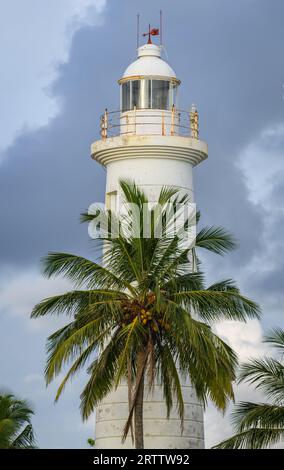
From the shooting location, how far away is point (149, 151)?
67.3 metres

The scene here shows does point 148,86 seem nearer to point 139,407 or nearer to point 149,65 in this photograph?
point 149,65

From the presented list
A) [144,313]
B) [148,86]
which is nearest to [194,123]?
[148,86]

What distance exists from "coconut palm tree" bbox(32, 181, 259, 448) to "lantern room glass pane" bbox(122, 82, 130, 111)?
6100mm

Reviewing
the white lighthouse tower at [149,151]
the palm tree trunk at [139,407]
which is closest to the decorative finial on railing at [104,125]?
the white lighthouse tower at [149,151]

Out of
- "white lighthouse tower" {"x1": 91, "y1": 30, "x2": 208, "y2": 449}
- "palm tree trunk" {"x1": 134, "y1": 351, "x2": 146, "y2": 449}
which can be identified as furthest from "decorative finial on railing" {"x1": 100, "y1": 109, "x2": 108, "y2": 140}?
"palm tree trunk" {"x1": 134, "y1": 351, "x2": 146, "y2": 449}

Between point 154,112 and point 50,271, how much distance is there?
8.28 metres

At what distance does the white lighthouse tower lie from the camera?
65.5 metres

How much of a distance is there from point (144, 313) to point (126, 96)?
10.1m

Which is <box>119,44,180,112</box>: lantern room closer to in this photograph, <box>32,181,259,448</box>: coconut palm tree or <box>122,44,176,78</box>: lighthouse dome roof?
<box>122,44,176,78</box>: lighthouse dome roof

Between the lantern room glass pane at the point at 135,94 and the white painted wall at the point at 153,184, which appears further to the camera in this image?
the lantern room glass pane at the point at 135,94

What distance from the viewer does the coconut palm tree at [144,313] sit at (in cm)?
6081

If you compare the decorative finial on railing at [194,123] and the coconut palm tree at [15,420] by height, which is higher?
the decorative finial on railing at [194,123]

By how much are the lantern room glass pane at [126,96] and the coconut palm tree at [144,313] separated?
20.0 feet

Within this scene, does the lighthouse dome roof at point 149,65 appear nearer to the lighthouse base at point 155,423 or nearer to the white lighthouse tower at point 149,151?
the white lighthouse tower at point 149,151
